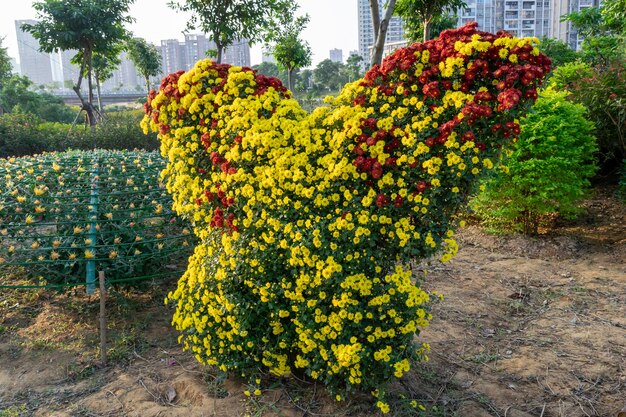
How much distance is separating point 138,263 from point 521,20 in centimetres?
11223

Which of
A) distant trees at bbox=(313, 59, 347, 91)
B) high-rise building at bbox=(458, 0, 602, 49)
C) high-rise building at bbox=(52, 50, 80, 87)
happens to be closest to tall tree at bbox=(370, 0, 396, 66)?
high-rise building at bbox=(52, 50, 80, 87)

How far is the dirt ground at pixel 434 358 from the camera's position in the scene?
3100 millimetres

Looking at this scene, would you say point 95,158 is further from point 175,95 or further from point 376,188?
point 376,188

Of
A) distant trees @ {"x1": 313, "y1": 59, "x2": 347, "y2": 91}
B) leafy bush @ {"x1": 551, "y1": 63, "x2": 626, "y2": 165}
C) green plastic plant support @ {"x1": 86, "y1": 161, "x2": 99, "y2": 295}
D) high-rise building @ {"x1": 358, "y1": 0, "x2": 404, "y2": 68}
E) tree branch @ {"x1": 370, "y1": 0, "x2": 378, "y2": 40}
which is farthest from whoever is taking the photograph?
high-rise building @ {"x1": 358, "y1": 0, "x2": 404, "y2": 68}

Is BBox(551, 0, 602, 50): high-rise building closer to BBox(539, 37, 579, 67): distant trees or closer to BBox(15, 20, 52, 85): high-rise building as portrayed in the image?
BBox(539, 37, 579, 67): distant trees

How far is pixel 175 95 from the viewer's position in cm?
319

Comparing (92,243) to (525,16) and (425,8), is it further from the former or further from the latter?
(525,16)

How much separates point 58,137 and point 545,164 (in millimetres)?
11233

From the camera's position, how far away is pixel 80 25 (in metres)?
13.1

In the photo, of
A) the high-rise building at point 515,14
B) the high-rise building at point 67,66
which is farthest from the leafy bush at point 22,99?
the high-rise building at point 515,14

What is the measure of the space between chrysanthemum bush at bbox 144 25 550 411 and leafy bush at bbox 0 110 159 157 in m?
9.83

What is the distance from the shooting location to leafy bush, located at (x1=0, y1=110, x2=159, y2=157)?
12031mm

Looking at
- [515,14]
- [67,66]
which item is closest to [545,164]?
[67,66]

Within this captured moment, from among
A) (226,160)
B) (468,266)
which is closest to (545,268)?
(468,266)
